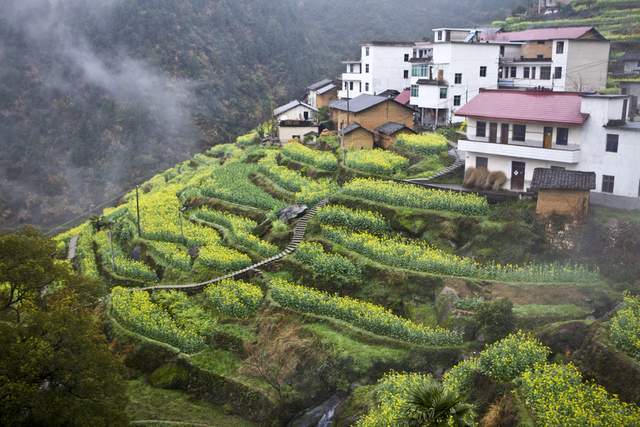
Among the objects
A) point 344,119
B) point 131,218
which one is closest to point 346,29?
point 344,119

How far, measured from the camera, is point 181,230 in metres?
39.3

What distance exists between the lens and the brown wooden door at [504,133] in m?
34.3

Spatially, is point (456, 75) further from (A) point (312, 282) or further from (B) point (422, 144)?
(A) point (312, 282)

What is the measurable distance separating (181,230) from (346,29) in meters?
93.8

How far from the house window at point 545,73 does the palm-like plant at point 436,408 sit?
137 feet

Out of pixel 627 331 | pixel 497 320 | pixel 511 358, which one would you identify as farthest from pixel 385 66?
pixel 627 331

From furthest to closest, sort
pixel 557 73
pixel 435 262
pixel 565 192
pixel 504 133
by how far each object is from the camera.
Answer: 1. pixel 557 73
2. pixel 504 133
3. pixel 565 192
4. pixel 435 262

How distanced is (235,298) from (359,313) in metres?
6.69

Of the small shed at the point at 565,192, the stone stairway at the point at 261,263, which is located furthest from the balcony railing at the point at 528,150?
the stone stairway at the point at 261,263

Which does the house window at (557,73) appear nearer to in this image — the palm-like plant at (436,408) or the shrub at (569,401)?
the shrub at (569,401)

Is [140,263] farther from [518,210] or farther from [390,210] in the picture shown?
[518,210]

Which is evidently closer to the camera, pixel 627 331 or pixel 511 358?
pixel 627 331

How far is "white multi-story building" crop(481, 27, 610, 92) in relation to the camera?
4850 centimetres

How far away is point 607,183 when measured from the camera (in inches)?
1197
